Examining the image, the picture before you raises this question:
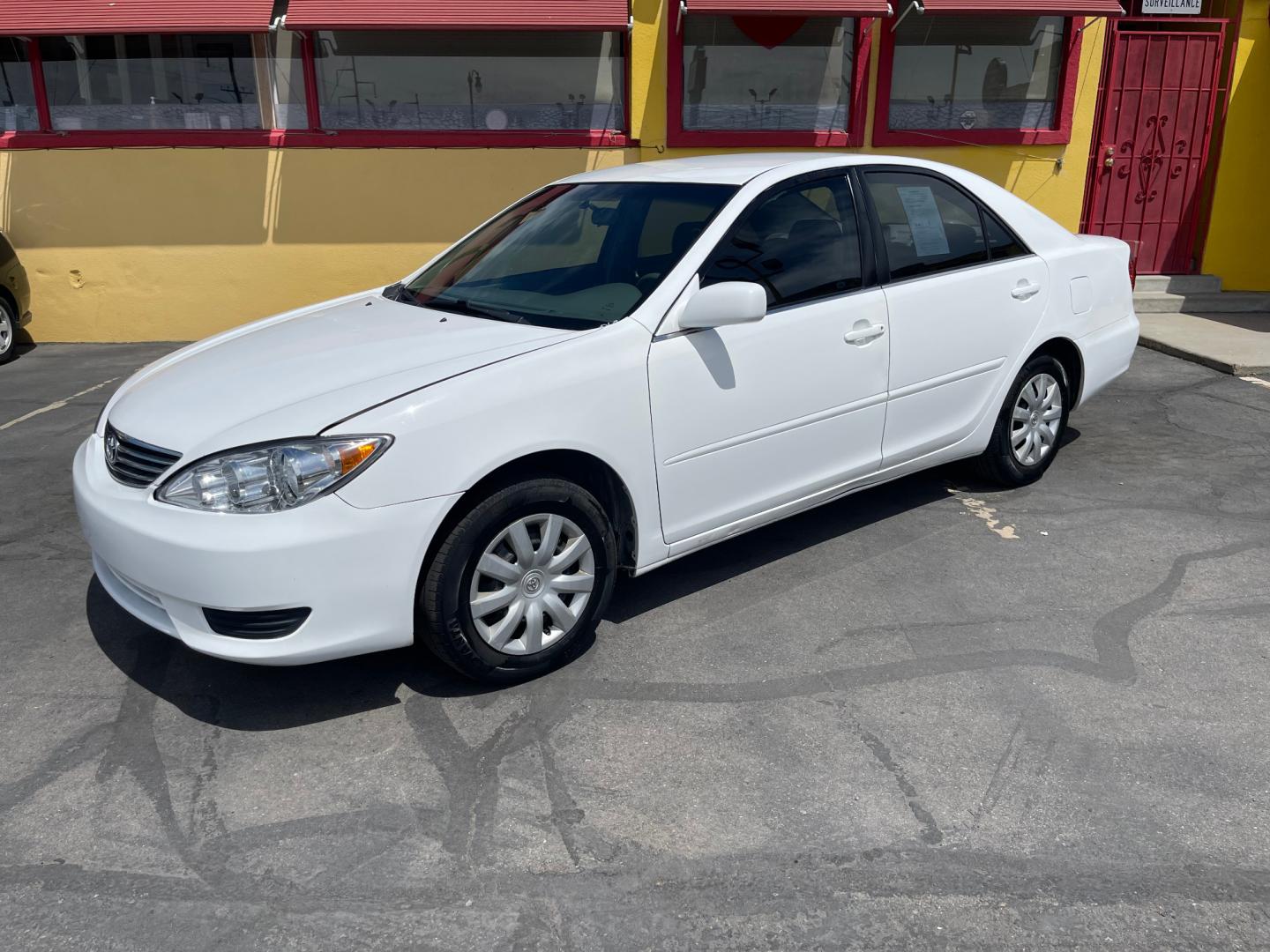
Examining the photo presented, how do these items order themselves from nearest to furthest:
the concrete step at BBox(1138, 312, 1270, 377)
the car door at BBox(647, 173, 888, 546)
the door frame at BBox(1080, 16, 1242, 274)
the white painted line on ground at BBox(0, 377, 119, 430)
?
the car door at BBox(647, 173, 888, 546) → the white painted line on ground at BBox(0, 377, 119, 430) → the concrete step at BBox(1138, 312, 1270, 377) → the door frame at BBox(1080, 16, 1242, 274)

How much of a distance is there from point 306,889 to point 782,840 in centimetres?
122

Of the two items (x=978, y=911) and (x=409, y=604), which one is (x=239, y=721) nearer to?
(x=409, y=604)

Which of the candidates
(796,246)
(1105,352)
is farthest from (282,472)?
(1105,352)

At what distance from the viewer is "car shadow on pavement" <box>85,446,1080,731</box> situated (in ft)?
11.4

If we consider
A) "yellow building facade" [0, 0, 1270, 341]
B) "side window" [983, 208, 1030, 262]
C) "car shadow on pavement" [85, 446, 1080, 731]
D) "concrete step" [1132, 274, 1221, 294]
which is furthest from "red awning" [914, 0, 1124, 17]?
"car shadow on pavement" [85, 446, 1080, 731]

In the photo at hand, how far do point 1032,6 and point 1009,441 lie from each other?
5835 millimetres

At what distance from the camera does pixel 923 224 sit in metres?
4.70

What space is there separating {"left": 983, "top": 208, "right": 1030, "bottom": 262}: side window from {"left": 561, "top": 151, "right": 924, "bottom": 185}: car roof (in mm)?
365

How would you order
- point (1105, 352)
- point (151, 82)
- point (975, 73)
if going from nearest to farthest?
point (1105, 352) → point (151, 82) → point (975, 73)

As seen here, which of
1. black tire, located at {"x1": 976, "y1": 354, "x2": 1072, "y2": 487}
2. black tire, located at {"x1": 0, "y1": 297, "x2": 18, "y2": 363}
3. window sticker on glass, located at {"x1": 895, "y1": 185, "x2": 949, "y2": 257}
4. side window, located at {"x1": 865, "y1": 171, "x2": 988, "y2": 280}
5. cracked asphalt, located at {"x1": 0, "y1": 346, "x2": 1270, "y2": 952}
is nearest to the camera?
cracked asphalt, located at {"x1": 0, "y1": 346, "x2": 1270, "y2": 952}

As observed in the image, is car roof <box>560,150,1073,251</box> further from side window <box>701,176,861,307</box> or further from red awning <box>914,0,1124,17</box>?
red awning <box>914,0,1124,17</box>

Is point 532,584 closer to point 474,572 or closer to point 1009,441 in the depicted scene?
point 474,572

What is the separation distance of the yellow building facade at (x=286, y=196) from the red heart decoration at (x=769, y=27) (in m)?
0.50

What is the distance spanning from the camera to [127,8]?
9078 mm
